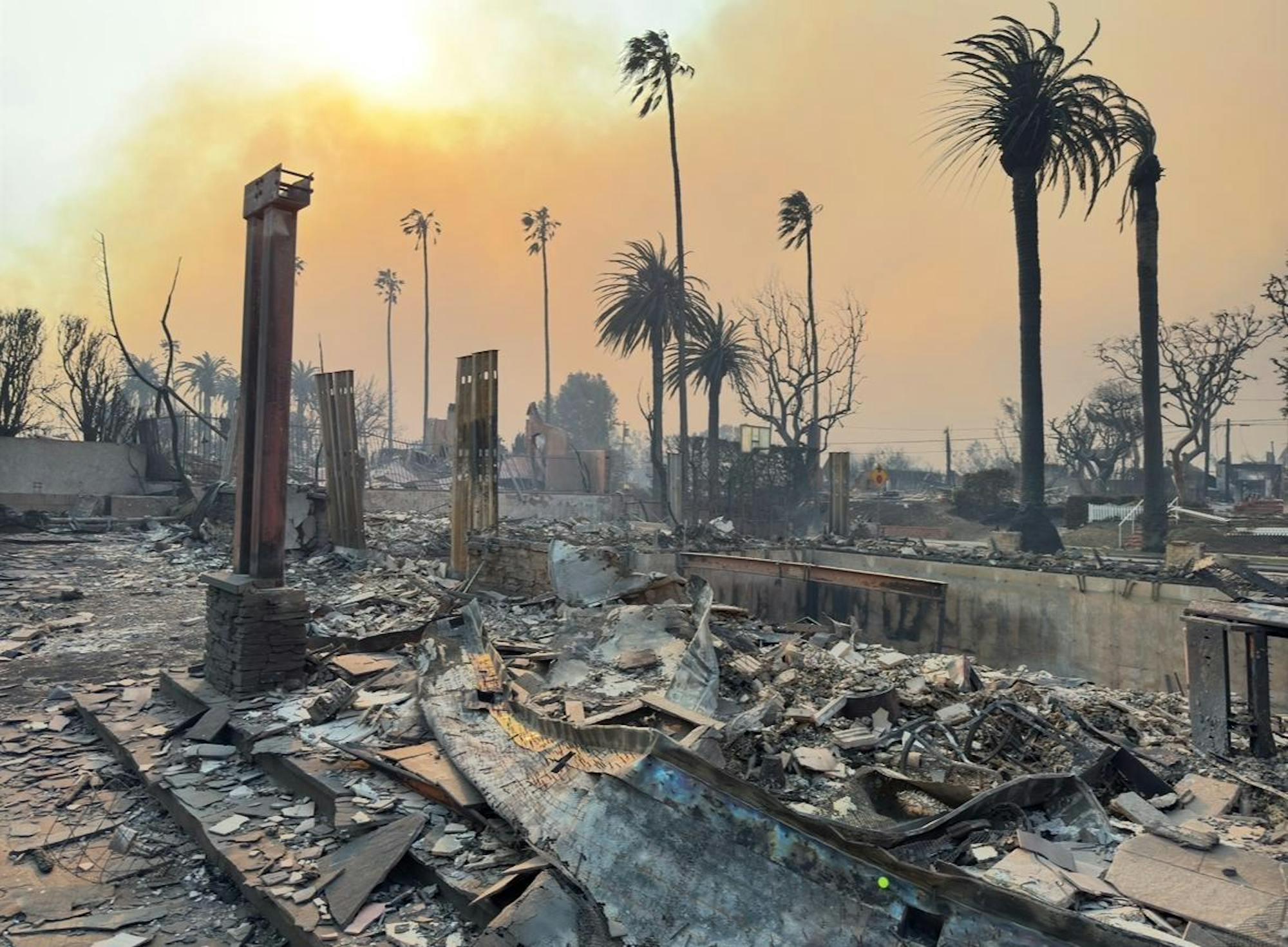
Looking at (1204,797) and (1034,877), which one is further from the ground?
(1034,877)

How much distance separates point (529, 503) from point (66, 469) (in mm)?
12931

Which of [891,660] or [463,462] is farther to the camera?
[463,462]

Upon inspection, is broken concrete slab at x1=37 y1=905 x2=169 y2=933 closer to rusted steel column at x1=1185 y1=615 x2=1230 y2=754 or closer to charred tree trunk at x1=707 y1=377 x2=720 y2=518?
rusted steel column at x1=1185 y1=615 x2=1230 y2=754

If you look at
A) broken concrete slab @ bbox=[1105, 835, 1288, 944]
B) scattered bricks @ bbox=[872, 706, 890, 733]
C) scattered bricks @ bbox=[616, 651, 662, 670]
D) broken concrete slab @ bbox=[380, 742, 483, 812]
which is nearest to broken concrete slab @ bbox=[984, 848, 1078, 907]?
broken concrete slab @ bbox=[1105, 835, 1288, 944]

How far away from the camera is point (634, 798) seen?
312 centimetres

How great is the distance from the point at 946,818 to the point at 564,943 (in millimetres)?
1745

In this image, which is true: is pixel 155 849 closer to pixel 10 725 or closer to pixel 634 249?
pixel 10 725

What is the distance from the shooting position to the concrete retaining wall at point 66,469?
1703 centimetres

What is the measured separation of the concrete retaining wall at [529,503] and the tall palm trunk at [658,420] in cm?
190

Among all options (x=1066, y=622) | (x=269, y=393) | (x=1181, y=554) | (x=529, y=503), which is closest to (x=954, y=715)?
(x=269, y=393)

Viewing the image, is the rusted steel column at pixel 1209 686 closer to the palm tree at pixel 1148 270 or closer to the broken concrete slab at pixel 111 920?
the broken concrete slab at pixel 111 920

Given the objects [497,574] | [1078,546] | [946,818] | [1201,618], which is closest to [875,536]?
[1078,546]

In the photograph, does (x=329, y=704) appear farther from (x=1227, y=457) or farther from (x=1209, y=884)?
(x=1227, y=457)

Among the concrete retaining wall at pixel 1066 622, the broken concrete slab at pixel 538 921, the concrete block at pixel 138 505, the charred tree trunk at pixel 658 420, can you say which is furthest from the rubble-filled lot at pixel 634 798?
the charred tree trunk at pixel 658 420
